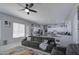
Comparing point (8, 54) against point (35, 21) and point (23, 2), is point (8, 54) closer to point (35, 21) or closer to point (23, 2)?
point (35, 21)

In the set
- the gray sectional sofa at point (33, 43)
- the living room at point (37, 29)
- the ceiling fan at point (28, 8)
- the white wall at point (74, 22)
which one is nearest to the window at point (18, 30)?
the living room at point (37, 29)

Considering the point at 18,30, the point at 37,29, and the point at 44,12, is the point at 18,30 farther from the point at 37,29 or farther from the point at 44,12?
the point at 44,12

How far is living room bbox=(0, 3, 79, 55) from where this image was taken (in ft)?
6.95

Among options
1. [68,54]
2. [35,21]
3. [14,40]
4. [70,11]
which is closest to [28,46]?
[14,40]

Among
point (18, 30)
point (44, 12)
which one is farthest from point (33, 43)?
point (44, 12)

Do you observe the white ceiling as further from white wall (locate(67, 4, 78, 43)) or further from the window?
the window

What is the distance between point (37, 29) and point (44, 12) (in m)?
0.54

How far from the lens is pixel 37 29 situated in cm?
239

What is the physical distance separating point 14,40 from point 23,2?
1.09 metres

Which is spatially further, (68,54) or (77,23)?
(77,23)

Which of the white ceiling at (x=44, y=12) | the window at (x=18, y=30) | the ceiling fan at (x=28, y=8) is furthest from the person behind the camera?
the window at (x=18, y=30)

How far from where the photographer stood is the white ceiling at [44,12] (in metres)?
2.05

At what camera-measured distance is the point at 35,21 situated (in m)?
2.39

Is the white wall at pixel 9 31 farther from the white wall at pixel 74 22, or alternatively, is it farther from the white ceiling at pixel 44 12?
the white wall at pixel 74 22
